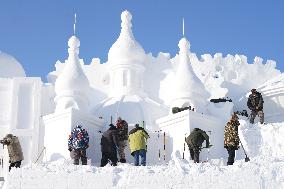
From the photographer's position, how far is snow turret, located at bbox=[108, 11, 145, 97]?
32.4m

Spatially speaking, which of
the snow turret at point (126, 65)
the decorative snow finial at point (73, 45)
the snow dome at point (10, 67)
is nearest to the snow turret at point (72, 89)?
the decorative snow finial at point (73, 45)

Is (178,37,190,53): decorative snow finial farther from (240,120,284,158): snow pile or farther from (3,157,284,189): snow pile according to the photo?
(3,157,284,189): snow pile

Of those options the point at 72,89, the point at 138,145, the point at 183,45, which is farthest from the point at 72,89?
the point at 138,145

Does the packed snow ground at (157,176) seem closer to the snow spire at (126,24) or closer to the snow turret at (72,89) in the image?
the snow turret at (72,89)

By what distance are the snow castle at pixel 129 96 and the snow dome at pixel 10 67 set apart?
0.17 ft

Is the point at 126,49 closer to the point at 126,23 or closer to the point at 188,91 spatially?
the point at 126,23

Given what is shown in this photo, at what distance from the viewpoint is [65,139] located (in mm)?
26250

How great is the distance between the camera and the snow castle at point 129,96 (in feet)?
88.2

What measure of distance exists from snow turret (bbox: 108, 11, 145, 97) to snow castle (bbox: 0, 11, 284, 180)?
1.8 inches

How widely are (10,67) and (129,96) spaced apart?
7078 mm

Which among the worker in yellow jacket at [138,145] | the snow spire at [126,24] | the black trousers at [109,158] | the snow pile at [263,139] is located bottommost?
the black trousers at [109,158]

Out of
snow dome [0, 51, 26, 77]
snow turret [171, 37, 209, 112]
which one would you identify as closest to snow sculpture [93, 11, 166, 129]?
snow turret [171, 37, 209, 112]

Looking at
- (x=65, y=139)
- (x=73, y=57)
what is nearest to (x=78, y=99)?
(x=73, y=57)

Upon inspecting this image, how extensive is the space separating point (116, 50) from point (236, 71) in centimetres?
772
